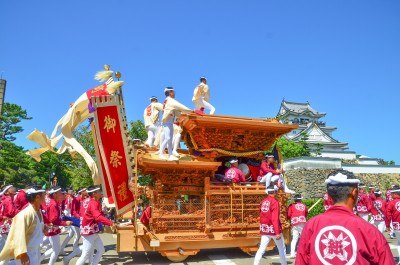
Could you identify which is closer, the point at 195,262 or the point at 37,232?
the point at 37,232

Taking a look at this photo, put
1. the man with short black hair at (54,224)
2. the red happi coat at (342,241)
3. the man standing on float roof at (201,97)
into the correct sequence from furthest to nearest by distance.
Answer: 1. the man standing on float roof at (201,97)
2. the man with short black hair at (54,224)
3. the red happi coat at (342,241)

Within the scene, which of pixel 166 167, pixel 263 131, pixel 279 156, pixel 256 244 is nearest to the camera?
pixel 166 167

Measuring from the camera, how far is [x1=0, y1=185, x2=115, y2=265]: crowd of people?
13.8 feet

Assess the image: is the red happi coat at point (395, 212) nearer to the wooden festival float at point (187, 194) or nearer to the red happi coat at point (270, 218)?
Answer: the wooden festival float at point (187, 194)

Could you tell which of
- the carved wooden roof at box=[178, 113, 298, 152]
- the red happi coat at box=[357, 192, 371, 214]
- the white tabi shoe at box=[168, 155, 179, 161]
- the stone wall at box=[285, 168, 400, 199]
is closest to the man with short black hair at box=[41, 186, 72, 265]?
the white tabi shoe at box=[168, 155, 179, 161]

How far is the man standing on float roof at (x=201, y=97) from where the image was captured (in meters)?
10.3

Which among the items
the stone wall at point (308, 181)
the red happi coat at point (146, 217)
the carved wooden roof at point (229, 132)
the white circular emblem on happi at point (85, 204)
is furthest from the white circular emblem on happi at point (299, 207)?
the stone wall at point (308, 181)

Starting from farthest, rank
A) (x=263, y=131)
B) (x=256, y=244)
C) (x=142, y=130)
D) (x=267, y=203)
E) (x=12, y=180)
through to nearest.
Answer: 1. (x=12, y=180)
2. (x=142, y=130)
3. (x=263, y=131)
4. (x=256, y=244)
5. (x=267, y=203)

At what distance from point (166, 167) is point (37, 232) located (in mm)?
4346

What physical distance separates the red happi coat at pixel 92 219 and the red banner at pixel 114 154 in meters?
1.67

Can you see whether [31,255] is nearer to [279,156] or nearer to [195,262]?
[195,262]

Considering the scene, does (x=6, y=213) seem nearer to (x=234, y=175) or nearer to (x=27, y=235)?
(x=27, y=235)

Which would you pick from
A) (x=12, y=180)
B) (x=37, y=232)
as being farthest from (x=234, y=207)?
(x=12, y=180)

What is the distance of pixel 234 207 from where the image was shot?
9070 mm
